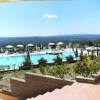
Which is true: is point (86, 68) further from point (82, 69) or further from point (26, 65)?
point (26, 65)

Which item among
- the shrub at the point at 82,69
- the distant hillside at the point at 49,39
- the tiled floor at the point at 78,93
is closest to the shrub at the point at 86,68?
the shrub at the point at 82,69

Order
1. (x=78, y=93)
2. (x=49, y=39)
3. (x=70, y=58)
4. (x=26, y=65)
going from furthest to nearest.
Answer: (x=49, y=39) < (x=70, y=58) < (x=26, y=65) < (x=78, y=93)

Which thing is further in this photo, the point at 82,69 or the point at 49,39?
the point at 49,39

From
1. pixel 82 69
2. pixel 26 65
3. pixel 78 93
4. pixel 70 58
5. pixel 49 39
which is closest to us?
pixel 78 93

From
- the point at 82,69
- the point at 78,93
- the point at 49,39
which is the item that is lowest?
the point at 78,93

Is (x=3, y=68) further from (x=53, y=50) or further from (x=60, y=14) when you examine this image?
(x=60, y=14)

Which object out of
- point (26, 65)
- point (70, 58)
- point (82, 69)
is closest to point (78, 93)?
point (82, 69)

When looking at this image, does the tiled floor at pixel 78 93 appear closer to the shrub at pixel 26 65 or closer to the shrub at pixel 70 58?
the shrub at pixel 26 65

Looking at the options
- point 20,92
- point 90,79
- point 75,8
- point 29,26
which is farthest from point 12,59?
point 90,79

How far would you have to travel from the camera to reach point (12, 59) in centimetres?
1004

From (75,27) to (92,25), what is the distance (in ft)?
2.52

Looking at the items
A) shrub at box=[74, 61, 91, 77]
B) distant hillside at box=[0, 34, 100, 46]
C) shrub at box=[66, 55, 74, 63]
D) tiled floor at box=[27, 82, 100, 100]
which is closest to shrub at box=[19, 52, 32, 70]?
distant hillside at box=[0, 34, 100, 46]

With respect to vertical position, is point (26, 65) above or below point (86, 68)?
below

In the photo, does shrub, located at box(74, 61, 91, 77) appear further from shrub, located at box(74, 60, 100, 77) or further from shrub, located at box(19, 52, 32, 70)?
shrub, located at box(19, 52, 32, 70)
